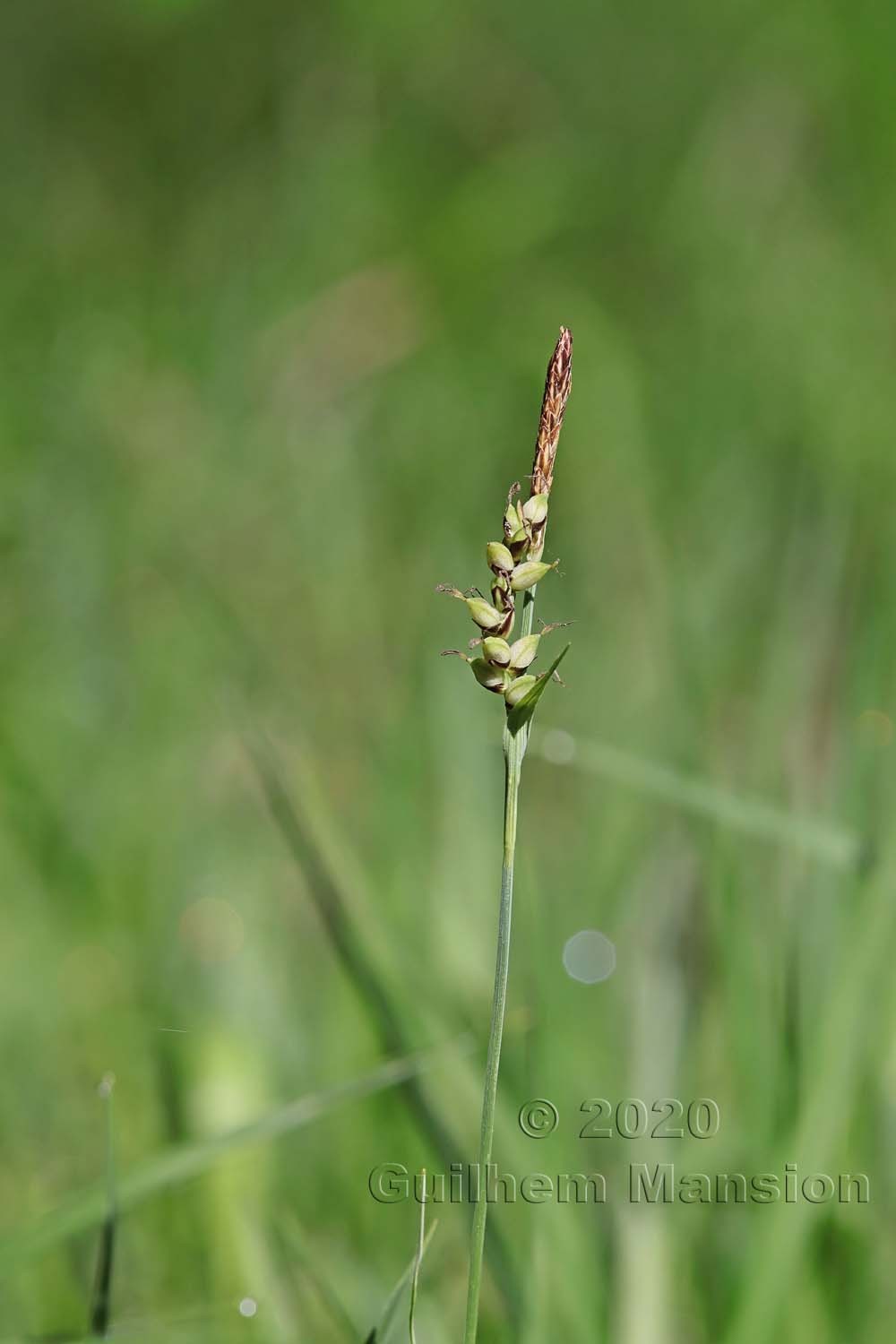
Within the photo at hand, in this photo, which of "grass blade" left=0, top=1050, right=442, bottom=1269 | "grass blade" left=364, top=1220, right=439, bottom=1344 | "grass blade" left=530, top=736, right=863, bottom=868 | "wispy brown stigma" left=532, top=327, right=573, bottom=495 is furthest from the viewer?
"grass blade" left=530, top=736, right=863, bottom=868

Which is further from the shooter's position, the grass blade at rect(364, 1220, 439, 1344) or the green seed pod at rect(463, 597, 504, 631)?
the grass blade at rect(364, 1220, 439, 1344)

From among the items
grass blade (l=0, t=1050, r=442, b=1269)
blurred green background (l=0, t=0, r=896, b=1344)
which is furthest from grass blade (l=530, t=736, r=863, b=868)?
grass blade (l=0, t=1050, r=442, b=1269)

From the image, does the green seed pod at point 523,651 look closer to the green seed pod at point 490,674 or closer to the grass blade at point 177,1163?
the green seed pod at point 490,674

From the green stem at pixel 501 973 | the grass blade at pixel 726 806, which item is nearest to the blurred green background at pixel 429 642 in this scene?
the grass blade at pixel 726 806

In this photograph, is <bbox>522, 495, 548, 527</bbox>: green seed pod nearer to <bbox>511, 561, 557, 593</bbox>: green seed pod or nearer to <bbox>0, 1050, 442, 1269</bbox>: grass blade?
<bbox>511, 561, 557, 593</bbox>: green seed pod

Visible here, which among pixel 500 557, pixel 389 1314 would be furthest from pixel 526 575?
pixel 389 1314

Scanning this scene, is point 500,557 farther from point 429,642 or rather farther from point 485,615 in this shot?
point 429,642

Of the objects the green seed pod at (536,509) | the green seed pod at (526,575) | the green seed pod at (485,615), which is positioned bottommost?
the green seed pod at (485,615)
